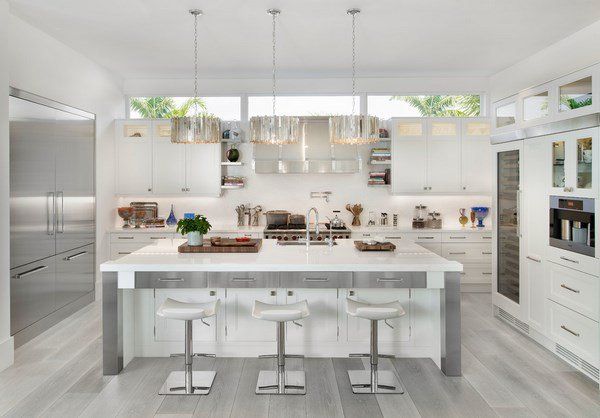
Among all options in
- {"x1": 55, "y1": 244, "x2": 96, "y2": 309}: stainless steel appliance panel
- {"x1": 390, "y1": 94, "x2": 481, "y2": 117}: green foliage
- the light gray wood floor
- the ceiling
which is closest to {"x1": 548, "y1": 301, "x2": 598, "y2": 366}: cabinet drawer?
the light gray wood floor

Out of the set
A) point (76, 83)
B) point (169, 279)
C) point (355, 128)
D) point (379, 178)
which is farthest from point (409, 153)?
point (76, 83)

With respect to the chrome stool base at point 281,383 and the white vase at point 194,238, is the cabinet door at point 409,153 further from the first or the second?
the chrome stool base at point 281,383

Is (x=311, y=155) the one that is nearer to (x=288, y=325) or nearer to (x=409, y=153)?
(x=409, y=153)

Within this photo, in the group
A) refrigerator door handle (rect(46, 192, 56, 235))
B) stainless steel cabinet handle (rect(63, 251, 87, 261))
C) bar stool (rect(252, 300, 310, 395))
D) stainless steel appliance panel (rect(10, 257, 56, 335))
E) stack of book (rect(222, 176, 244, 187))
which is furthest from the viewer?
stack of book (rect(222, 176, 244, 187))

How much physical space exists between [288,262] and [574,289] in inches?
94.9

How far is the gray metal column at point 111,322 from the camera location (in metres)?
3.69

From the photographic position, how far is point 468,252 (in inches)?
259

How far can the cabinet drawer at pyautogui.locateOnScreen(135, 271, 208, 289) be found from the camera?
367 centimetres

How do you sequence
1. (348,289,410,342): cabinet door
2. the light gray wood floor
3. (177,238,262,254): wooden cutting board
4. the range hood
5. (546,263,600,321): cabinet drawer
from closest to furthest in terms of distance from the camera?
the light gray wood floor → (546,263,600,321): cabinet drawer → (348,289,410,342): cabinet door → (177,238,262,254): wooden cutting board → the range hood

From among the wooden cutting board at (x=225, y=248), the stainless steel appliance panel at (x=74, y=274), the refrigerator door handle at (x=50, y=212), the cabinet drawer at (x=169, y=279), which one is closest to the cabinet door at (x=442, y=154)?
the wooden cutting board at (x=225, y=248)

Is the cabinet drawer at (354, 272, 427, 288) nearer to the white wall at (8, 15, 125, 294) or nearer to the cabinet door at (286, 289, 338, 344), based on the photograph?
the cabinet door at (286, 289, 338, 344)

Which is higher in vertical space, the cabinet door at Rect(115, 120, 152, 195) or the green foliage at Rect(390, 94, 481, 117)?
the green foliage at Rect(390, 94, 481, 117)

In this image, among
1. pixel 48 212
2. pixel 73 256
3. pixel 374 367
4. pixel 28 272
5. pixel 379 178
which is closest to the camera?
pixel 374 367

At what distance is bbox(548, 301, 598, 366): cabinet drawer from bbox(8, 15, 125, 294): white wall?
5306 mm
